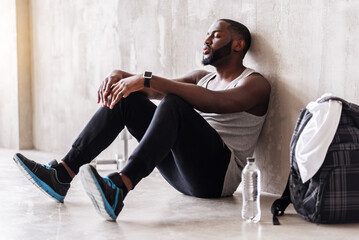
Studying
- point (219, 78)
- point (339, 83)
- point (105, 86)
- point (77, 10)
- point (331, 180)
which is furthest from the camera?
point (77, 10)

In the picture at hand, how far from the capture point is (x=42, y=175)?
2516 mm

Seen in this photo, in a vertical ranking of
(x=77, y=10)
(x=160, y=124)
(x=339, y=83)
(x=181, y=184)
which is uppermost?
(x=77, y=10)

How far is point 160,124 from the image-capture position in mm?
2332

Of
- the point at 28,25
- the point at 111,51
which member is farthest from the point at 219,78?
the point at 28,25

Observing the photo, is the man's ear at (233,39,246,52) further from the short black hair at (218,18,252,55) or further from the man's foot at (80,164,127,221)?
the man's foot at (80,164,127,221)

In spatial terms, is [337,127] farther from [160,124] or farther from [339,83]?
[160,124]

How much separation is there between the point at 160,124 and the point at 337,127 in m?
0.69

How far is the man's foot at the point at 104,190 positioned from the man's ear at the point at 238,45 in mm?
1064

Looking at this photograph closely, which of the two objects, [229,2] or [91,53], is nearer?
[229,2]

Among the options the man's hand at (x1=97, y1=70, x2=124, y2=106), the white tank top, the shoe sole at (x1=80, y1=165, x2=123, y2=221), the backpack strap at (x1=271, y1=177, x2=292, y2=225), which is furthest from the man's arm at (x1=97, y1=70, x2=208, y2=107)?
the backpack strap at (x1=271, y1=177, x2=292, y2=225)

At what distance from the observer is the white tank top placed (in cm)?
275

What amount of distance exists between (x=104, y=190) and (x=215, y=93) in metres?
0.75

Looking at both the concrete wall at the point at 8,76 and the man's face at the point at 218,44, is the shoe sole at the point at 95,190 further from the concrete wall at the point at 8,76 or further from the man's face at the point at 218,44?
the concrete wall at the point at 8,76

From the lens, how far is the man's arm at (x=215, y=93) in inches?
98.1
